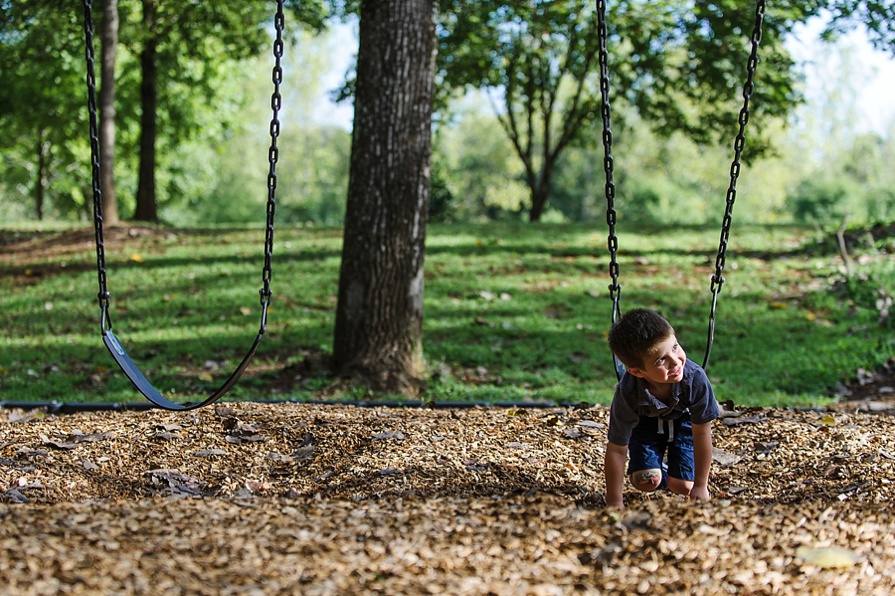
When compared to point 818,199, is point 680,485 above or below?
below

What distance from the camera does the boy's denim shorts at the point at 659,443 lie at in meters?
3.47

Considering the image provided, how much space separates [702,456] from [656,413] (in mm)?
248

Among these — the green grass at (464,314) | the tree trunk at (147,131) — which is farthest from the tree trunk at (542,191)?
the tree trunk at (147,131)

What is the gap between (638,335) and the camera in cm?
314

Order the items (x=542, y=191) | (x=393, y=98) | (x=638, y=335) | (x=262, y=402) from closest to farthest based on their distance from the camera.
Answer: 1. (x=638, y=335)
2. (x=262, y=402)
3. (x=393, y=98)
4. (x=542, y=191)

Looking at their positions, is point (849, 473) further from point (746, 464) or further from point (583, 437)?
point (583, 437)

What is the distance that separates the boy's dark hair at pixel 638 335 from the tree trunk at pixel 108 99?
32.7 ft

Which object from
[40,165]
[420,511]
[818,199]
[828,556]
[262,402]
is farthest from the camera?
[40,165]

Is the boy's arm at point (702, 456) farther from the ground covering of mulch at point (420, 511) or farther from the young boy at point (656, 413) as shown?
the ground covering of mulch at point (420, 511)

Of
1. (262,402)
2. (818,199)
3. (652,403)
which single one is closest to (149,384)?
(262,402)

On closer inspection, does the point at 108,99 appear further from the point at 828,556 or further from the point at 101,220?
the point at 828,556

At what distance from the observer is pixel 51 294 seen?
360 inches

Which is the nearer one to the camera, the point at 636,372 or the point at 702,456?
the point at 636,372

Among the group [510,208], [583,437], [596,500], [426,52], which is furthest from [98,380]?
[510,208]
